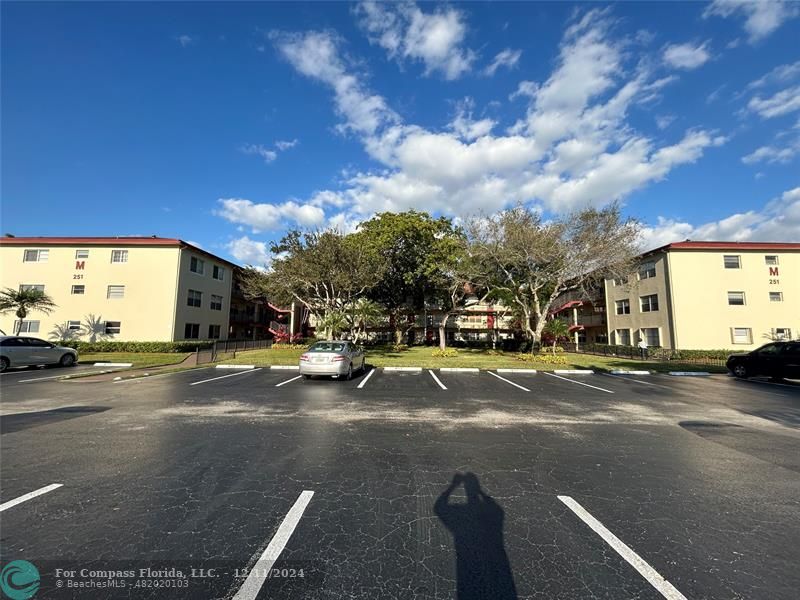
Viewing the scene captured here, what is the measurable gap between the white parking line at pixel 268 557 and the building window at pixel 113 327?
32.5 meters

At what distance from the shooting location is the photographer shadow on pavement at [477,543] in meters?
2.56

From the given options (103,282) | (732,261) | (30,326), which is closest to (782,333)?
(732,261)

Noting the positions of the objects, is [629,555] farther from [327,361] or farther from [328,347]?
[328,347]

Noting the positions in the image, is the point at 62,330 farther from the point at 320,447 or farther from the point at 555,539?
the point at 555,539

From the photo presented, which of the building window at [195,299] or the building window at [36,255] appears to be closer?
the building window at [36,255]

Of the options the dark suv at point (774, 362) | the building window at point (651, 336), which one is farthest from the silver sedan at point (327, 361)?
the building window at point (651, 336)

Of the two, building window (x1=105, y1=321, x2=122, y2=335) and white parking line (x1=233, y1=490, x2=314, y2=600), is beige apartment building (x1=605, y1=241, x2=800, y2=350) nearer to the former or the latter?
white parking line (x1=233, y1=490, x2=314, y2=600)

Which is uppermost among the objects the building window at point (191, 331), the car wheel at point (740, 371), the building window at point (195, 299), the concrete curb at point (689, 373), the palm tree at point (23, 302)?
the building window at point (195, 299)

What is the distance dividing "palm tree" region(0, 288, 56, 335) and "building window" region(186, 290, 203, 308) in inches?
375

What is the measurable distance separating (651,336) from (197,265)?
131 feet

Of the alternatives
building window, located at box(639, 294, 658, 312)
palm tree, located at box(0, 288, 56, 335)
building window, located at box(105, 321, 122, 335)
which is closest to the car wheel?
building window, located at box(639, 294, 658, 312)

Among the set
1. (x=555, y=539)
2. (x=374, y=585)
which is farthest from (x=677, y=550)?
(x=374, y=585)

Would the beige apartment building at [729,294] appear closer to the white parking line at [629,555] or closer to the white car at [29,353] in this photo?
the white parking line at [629,555]

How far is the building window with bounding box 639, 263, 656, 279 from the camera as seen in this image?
100ft
